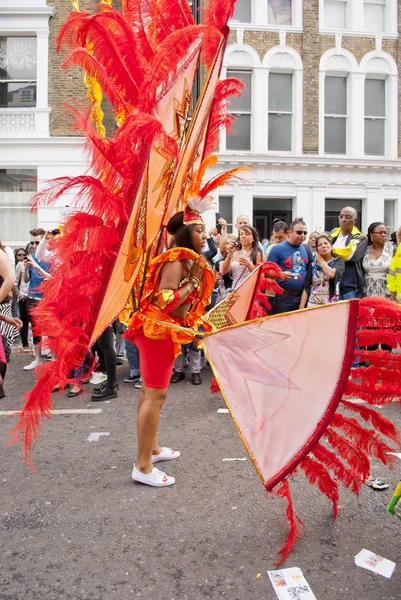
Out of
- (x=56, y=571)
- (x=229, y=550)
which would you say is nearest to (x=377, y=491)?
(x=229, y=550)

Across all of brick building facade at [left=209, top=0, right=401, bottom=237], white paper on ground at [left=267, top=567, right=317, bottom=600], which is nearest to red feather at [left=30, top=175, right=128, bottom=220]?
white paper on ground at [left=267, top=567, right=317, bottom=600]

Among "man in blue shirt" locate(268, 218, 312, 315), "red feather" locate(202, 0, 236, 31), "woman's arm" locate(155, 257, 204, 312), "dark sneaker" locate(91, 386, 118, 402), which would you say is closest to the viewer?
"red feather" locate(202, 0, 236, 31)

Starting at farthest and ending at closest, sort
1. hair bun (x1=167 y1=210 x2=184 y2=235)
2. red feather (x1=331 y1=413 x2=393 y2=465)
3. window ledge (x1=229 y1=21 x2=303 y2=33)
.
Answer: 1. window ledge (x1=229 y1=21 x2=303 y2=33)
2. hair bun (x1=167 y1=210 x2=184 y2=235)
3. red feather (x1=331 y1=413 x2=393 y2=465)

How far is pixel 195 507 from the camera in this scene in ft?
10.0

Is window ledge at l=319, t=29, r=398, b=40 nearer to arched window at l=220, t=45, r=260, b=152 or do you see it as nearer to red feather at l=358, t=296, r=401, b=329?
arched window at l=220, t=45, r=260, b=152

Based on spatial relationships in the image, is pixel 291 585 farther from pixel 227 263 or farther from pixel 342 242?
pixel 342 242

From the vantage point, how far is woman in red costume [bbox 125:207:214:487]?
3061 millimetres

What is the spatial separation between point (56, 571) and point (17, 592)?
0.20 metres

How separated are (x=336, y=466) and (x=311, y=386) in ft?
1.55

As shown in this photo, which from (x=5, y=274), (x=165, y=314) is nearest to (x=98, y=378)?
(x=5, y=274)

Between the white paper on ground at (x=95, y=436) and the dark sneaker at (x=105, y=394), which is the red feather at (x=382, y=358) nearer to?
the white paper on ground at (x=95, y=436)

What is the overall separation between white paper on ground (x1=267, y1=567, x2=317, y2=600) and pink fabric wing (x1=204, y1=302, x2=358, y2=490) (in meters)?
0.38

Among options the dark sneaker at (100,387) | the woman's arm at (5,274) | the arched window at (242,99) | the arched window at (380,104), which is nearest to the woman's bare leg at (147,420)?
the woman's arm at (5,274)

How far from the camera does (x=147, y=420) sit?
10.7ft
